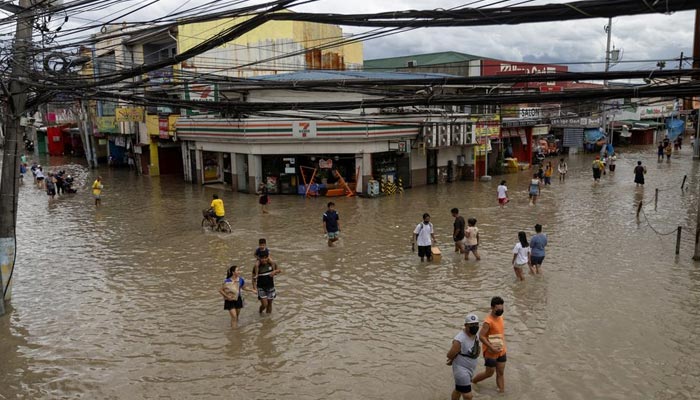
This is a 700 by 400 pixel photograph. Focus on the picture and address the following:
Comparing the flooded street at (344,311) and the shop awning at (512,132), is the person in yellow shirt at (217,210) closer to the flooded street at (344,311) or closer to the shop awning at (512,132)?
the flooded street at (344,311)

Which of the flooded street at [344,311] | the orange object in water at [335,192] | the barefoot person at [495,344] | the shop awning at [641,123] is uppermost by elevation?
the shop awning at [641,123]

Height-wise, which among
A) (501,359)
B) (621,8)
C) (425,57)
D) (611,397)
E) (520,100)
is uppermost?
(425,57)

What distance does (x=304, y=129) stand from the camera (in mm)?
26219

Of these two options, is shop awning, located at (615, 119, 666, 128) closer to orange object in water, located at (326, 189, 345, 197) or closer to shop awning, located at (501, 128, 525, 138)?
shop awning, located at (501, 128, 525, 138)

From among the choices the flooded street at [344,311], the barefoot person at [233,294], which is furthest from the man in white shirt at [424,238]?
the barefoot person at [233,294]

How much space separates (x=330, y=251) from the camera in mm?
16688

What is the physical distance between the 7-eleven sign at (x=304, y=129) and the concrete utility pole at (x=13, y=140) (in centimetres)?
1508

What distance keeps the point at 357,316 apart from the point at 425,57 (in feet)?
140

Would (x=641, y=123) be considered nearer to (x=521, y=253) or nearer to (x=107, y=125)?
(x=107, y=125)

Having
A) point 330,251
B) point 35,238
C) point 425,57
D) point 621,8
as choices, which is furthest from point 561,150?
point 621,8

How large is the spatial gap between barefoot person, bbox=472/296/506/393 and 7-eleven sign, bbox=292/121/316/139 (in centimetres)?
1926

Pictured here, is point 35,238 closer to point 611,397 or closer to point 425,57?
point 611,397

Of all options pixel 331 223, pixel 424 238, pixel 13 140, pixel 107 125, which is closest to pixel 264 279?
pixel 424 238

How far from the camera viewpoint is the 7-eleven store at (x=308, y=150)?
86.5 feet
